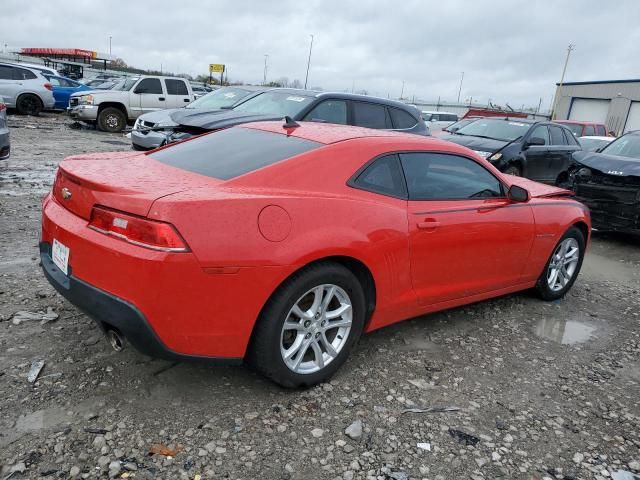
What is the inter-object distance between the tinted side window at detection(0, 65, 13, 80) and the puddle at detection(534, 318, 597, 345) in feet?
60.7

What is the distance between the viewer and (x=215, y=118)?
24.2 ft

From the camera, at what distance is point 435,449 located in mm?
2654

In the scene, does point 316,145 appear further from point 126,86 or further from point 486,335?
point 126,86

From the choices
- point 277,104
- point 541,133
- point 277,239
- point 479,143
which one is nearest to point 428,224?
point 277,239

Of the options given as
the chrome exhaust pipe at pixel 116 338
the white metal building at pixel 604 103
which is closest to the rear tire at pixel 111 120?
the chrome exhaust pipe at pixel 116 338

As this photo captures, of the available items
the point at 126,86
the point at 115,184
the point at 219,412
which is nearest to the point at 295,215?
the point at 115,184

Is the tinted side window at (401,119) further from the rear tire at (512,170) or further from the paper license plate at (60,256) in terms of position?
the paper license plate at (60,256)

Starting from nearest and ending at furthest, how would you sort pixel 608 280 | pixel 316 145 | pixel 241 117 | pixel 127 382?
1. pixel 127 382
2. pixel 316 145
3. pixel 608 280
4. pixel 241 117

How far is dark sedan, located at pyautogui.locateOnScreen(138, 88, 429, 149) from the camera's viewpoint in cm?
739

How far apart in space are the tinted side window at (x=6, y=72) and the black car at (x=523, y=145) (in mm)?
14677

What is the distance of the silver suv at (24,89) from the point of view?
17.2m

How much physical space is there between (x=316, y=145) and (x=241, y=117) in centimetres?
445

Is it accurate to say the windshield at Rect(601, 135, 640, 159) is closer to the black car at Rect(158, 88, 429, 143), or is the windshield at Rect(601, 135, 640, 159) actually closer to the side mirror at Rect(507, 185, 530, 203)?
the black car at Rect(158, 88, 429, 143)

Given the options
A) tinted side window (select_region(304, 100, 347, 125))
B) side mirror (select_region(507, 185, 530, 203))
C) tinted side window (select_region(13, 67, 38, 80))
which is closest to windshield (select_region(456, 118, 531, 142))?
tinted side window (select_region(304, 100, 347, 125))
